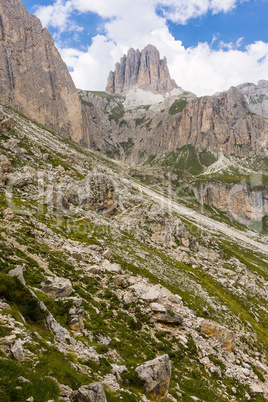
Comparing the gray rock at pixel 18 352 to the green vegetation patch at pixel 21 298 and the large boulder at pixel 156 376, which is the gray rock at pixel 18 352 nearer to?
the green vegetation patch at pixel 21 298

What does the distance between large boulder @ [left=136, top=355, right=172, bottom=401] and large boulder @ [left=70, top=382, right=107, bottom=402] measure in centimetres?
561

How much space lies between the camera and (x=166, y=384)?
649 inches

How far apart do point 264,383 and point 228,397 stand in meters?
9.37

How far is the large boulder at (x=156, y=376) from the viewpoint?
15156 millimetres

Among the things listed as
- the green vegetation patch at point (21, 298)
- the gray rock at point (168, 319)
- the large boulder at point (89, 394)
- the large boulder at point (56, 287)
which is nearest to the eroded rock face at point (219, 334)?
the gray rock at point (168, 319)

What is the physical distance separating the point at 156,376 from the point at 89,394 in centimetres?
765

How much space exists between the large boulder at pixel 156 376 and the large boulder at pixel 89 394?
221 inches

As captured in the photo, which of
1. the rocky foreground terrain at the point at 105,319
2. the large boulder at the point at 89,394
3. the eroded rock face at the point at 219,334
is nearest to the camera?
the large boulder at the point at 89,394

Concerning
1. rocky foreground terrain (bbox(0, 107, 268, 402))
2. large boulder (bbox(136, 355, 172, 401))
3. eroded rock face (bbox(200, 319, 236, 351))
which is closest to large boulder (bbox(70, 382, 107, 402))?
rocky foreground terrain (bbox(0, 107, 268, 402))

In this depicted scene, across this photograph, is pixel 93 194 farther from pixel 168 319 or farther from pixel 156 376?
pixel 156 376

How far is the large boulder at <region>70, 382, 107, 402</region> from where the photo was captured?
9633 mm

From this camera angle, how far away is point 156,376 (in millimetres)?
15742

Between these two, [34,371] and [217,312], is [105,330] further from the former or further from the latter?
[217,312]

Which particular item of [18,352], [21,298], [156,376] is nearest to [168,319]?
[156,376]
